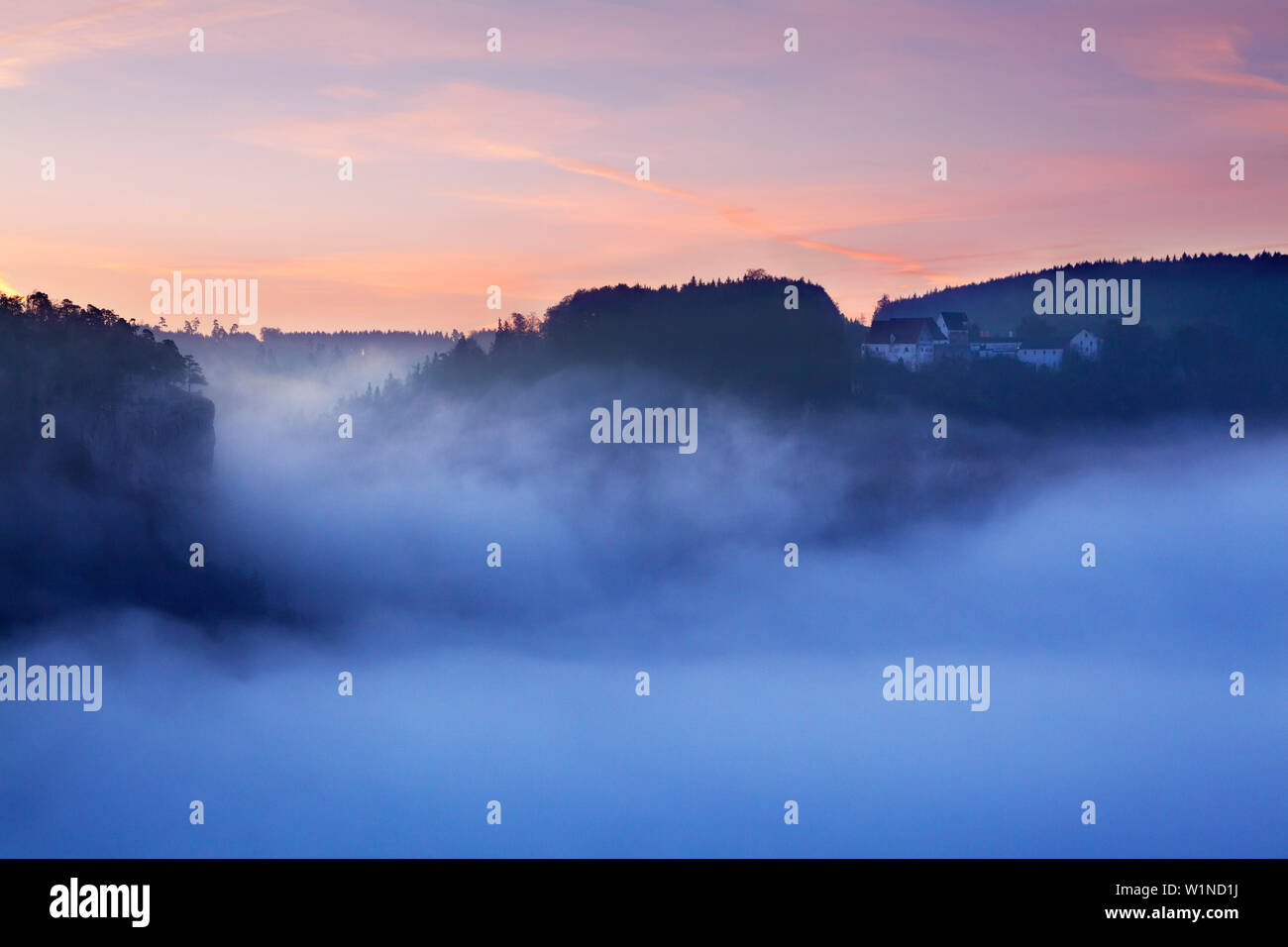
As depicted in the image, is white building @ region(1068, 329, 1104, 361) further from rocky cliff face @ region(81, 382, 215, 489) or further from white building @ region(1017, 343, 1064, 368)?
rocky cliff face @ region(81, 382, 215, 489)

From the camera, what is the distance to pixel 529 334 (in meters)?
192

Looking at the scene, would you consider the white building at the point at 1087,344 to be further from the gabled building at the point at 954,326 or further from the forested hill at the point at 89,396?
the forested hill at the point at 89,396

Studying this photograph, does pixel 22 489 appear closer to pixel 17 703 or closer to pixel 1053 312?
pixel 17 703

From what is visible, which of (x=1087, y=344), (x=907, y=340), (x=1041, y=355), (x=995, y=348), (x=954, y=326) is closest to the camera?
(x=954, y=326)

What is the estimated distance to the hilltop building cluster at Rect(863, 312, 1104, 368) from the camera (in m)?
162

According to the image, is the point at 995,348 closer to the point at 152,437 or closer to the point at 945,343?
the point at 945,343

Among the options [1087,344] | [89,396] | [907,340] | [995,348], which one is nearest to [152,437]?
[89,396]

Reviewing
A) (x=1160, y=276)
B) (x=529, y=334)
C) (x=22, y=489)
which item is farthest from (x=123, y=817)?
(x=1160, y=276)

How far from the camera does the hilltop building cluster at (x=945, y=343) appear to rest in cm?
16150

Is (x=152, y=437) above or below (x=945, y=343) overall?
below

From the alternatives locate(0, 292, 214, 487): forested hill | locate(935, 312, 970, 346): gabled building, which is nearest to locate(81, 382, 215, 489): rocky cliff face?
locate(0, 292, 214, 487): forested hill

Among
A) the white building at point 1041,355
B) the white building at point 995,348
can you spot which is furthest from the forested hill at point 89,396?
the white building at point 1041,355

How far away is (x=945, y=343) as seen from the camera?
165 m

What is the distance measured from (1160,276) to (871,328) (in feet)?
213
